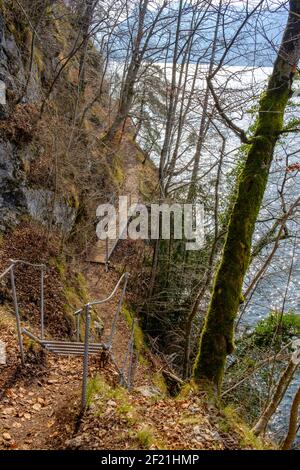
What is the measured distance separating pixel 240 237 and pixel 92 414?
306 centimetres

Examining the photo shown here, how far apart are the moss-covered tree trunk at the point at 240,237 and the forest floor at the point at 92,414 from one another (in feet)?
2.09

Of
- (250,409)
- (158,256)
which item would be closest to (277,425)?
(250,409)

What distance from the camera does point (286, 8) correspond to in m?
4.74

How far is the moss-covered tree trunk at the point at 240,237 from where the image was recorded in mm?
5410

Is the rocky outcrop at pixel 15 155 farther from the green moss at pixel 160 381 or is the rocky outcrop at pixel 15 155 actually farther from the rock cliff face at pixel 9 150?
the green moss at pixel 160 381

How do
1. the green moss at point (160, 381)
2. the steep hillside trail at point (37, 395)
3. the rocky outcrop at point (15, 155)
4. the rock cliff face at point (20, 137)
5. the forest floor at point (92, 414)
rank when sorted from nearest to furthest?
the forest floor at point (92, 414), the steep hillside trail at point (37, 395), the rocky outcrop at point (15, 155), the rock cliff face at point (20, 137), the green moss at point (160, 381)

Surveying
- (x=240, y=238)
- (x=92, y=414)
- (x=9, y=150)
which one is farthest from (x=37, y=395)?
(x=9, y=150)

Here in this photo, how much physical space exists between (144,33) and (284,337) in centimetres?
1201

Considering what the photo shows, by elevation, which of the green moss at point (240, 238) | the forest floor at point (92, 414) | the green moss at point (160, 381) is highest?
the green moss at point (240, 238)

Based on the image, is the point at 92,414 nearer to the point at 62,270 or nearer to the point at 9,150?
the point at 62,270

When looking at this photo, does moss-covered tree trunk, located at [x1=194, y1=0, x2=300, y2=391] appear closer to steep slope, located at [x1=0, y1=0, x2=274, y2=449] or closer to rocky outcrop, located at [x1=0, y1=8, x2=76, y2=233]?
steep slope, located at [x1=0, y1=0, x2=274, y2=449]

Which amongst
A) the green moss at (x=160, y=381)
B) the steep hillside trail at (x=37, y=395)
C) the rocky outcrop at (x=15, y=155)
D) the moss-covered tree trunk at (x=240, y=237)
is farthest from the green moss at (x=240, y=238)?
the rocky outcrop at (x=15, y=155)

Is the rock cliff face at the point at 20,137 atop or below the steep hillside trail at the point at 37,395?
atop
